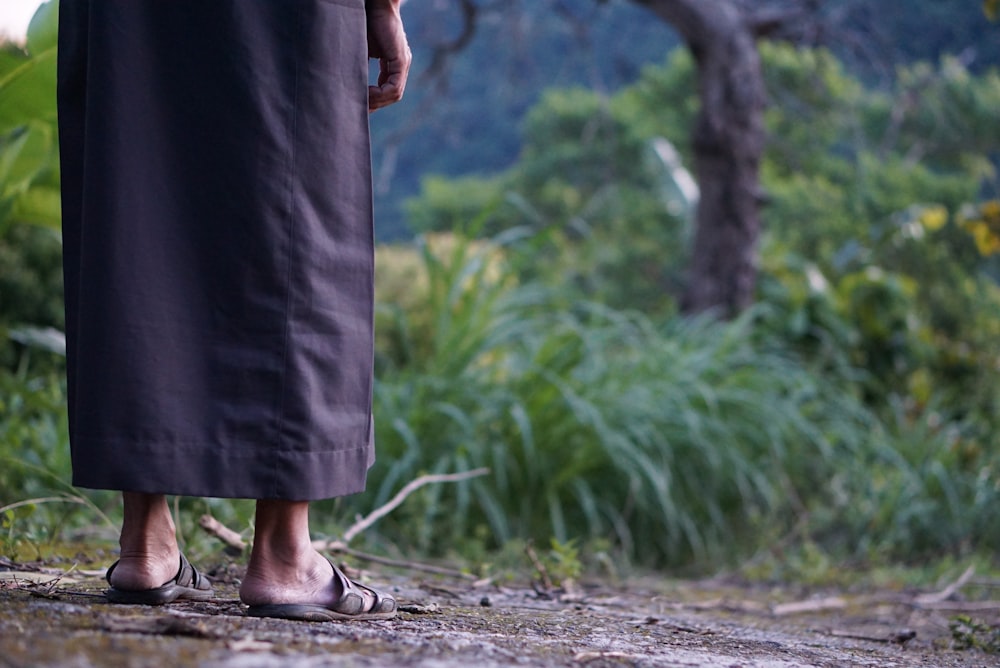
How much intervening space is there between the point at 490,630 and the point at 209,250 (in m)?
0.68

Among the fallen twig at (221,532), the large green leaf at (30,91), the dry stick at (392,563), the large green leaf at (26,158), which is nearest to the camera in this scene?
the fallen twig at (221,532)

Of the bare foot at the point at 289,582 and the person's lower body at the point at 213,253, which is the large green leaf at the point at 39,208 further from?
the bare foot at the point at 289,582

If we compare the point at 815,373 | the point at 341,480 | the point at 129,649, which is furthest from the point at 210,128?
the point at 815,373

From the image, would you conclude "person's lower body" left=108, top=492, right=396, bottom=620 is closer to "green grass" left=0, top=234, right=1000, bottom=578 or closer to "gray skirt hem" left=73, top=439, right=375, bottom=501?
"gray skirt hem" left=73, top=439, right=375, bottom=501

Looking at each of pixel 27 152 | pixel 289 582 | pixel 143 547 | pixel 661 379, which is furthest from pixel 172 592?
pixel 661 379

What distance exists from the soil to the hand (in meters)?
0.81

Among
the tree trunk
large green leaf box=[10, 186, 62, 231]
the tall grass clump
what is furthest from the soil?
the tree trunk

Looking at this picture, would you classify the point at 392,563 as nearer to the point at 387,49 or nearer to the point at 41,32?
the point at 387,49

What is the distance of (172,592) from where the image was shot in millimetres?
1495

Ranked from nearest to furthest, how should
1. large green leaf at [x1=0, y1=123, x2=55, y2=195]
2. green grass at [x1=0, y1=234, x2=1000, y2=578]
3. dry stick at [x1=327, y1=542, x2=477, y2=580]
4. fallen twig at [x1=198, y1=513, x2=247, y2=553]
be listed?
1. fallen twig at [x1=198, y1=513, x2=247, y2=553]
2. dry stick at [x1=327, y1=542, x2=477, y2=580]
3. large green leaf at [x1=0, y1=123, x2=55, y2=195]
4. green grass at [x1=0, y1=234, x2=1000, y2=578]

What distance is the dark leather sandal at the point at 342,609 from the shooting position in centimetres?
143

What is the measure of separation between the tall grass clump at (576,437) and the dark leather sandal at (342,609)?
5.00ft

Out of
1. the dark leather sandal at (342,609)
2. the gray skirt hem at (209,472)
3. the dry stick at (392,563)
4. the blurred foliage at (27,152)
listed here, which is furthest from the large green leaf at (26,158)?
the dark leather sandal at (342,609)

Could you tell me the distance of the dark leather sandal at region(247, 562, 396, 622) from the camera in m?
1.43
